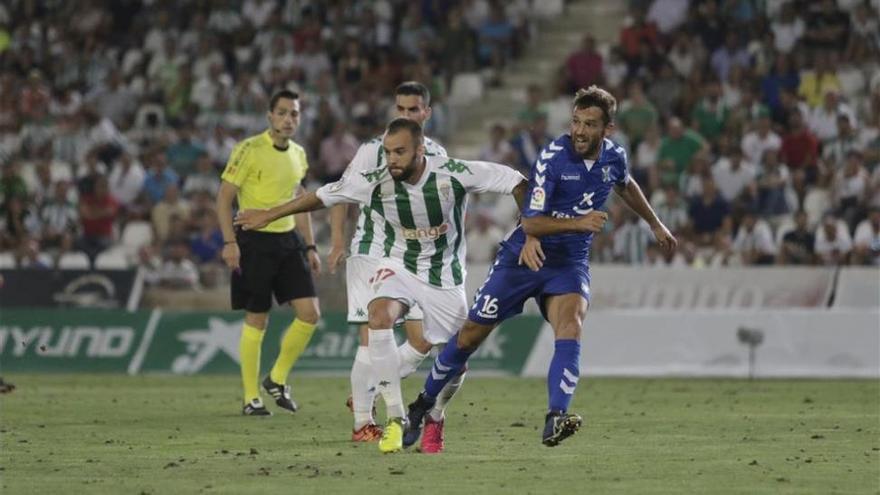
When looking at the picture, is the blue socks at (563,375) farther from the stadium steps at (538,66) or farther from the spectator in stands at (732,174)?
the stadium steps at (538,66)

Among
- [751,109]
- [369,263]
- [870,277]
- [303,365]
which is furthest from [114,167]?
[369,263]

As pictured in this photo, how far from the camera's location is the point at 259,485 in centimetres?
950

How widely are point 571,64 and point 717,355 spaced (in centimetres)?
776

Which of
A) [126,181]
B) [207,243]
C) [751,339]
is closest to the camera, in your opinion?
[751,339]

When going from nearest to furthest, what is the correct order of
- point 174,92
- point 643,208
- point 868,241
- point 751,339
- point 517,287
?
point 517,287 < point 643,208 < point 751,339 < point 868,241 < point 174,92

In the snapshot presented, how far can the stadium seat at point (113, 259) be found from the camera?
23.7 metres

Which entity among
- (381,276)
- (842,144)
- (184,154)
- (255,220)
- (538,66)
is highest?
(255,220)

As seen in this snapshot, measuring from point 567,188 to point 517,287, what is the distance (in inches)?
27.0

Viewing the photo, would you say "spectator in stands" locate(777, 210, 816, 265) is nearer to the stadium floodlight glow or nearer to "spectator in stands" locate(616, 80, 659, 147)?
the stadium floodlight glow

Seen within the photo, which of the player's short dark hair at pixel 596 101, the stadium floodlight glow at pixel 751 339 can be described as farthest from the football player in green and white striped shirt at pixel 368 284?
the stadium floodlight glow at pixel 751 339

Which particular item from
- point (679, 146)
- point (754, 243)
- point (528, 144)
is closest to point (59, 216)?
point (528, 144)

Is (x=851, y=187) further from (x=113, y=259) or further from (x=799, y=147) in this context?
(x=113, y=259)

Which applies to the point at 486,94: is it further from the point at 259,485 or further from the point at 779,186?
the point at 259,485

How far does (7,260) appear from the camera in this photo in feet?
77.7
